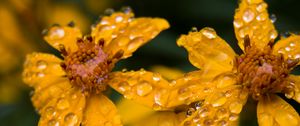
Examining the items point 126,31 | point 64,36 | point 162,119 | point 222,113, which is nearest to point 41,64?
point 64,36

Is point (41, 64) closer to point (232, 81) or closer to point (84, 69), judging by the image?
point (84, 69)

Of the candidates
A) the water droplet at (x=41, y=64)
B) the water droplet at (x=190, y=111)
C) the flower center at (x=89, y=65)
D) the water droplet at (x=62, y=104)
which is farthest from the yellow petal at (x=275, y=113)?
the water droplet at (x=41, y=64)

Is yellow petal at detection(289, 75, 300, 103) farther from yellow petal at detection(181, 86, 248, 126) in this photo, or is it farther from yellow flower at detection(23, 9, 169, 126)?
yellow flower at detection(23, 9, 169, 126)

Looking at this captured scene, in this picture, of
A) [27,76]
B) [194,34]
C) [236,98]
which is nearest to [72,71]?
[27,76]

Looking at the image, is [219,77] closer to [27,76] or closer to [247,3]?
[247,3]

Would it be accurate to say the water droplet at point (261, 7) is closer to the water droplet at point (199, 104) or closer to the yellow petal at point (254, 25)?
the yellow petal at point (254, 25)
